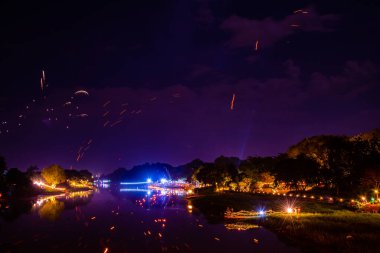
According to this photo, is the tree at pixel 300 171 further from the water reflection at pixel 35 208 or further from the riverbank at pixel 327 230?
the water reflection at pixel 35 208

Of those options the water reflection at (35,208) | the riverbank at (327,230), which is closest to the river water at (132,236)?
the riverbank at (327,230)

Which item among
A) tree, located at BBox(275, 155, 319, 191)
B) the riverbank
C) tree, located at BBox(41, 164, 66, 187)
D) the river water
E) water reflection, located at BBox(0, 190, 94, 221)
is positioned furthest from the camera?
tree, located at BBox(41, 164, 66, 187)

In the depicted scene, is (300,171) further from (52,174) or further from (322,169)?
A: (52,174)

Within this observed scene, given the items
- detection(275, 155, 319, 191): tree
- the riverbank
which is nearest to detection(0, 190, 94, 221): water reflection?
the riverbank

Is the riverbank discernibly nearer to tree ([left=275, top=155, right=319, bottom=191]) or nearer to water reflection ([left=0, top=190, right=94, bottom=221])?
water reflection ([left=0, top=190, right=94, bottom=221])

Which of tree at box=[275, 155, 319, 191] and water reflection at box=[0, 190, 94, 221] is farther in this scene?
tree at box=[275, 155, 319, 191]

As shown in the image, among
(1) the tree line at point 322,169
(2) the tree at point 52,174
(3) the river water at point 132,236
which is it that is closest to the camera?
(3) the river water at point 132,236

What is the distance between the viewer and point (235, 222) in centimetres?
4791

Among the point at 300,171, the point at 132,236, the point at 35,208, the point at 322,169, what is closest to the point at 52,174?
the point at 35,208

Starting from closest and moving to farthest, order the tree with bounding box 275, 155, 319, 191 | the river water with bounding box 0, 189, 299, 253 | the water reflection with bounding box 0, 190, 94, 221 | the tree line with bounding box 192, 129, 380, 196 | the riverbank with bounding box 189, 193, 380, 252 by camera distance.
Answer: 1. the riverbank with bounding box 189, 193, 380, 252
2. the river water with bounding box 0, 189, 299, 253
3. the water reflection with bounding box 0, 190, 94, 221
4. the tree line with bounding box 192, 129, 380, 196
5. the tree with bounding box 275, 155, 319, 191

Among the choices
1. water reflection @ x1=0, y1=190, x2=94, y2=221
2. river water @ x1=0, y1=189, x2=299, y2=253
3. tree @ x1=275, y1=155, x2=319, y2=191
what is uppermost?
tree @ x1=275, y1=155, x2=319, y2=191

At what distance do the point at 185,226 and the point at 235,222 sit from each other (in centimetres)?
622

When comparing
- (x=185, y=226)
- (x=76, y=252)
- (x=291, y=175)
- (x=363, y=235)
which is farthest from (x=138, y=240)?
(x=291, y=175)

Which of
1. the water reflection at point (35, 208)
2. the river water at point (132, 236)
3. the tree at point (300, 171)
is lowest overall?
the river water at point (132, 236)
